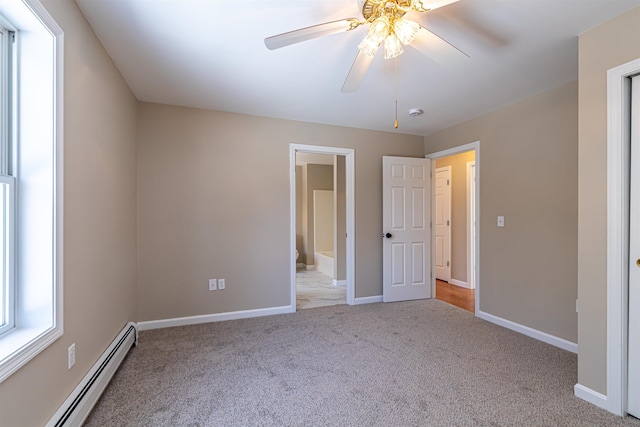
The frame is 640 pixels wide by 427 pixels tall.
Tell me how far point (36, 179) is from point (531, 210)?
3832 mm

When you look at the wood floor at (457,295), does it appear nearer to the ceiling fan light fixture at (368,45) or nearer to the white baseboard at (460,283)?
the white baseboard at (460,283)

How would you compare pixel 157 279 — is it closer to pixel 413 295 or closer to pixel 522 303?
pixel 413 295

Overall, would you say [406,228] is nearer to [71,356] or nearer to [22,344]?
[71,356]

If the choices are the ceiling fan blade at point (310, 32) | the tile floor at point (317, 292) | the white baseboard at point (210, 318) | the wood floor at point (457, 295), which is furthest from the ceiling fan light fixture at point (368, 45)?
the wood floor at point (457, 295)

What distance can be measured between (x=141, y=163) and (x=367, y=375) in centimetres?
299

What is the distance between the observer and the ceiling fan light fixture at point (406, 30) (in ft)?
5.07

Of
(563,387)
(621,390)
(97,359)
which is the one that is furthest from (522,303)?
(97,359)

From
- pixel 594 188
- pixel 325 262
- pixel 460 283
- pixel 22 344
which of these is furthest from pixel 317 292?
pixel 22 344

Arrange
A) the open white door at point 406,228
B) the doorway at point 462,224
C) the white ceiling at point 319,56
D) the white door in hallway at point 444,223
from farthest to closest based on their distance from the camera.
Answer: the white door in hallway at point 444,223
the doorway at point 462,224
the open white door at point 406,228
the white ceiling at point 319,56

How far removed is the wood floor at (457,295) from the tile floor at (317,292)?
1.49m

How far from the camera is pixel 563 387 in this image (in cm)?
209

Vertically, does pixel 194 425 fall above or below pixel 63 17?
below

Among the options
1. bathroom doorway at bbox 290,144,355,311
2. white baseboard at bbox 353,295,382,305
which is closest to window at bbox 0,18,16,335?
bathroom doorway at bbox 290,144,355,311

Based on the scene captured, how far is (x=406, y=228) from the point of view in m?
4.27
